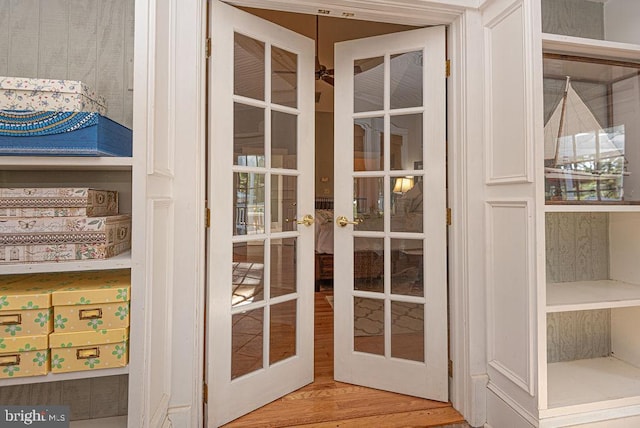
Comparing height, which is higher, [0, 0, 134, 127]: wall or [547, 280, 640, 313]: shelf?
[0, 0, 134, 127]: wall

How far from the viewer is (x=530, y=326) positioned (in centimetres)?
151

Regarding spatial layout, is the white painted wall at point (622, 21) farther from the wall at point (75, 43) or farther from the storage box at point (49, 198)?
the storage box at point (49, 198)

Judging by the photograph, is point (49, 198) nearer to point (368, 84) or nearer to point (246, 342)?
point (246, 342)

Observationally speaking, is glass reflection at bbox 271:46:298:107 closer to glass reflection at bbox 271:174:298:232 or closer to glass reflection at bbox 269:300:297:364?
glass reflection at bbox 271:174:298:232

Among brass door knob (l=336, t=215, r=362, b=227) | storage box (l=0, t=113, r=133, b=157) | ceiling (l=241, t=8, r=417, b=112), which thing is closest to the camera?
storage box (l=0, t=113, r=133, b=157)

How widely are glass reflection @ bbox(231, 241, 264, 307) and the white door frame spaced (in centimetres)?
107

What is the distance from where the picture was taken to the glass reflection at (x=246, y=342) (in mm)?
1787

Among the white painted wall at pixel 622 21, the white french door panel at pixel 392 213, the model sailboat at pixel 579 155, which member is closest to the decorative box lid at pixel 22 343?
the white french door panel at pixel 392 213

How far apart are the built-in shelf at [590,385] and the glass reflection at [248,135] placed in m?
1.78

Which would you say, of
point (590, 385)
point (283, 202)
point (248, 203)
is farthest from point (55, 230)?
point (590, 385)

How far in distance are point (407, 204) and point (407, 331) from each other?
0.74 metres

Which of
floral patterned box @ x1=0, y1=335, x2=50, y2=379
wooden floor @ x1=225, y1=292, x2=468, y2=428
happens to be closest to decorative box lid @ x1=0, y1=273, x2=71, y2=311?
floral patterned box @ x1=0, y1=335, x2=50, y2=379

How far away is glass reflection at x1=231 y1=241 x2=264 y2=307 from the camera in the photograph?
180 centimetres

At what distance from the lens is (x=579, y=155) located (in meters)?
1.75
